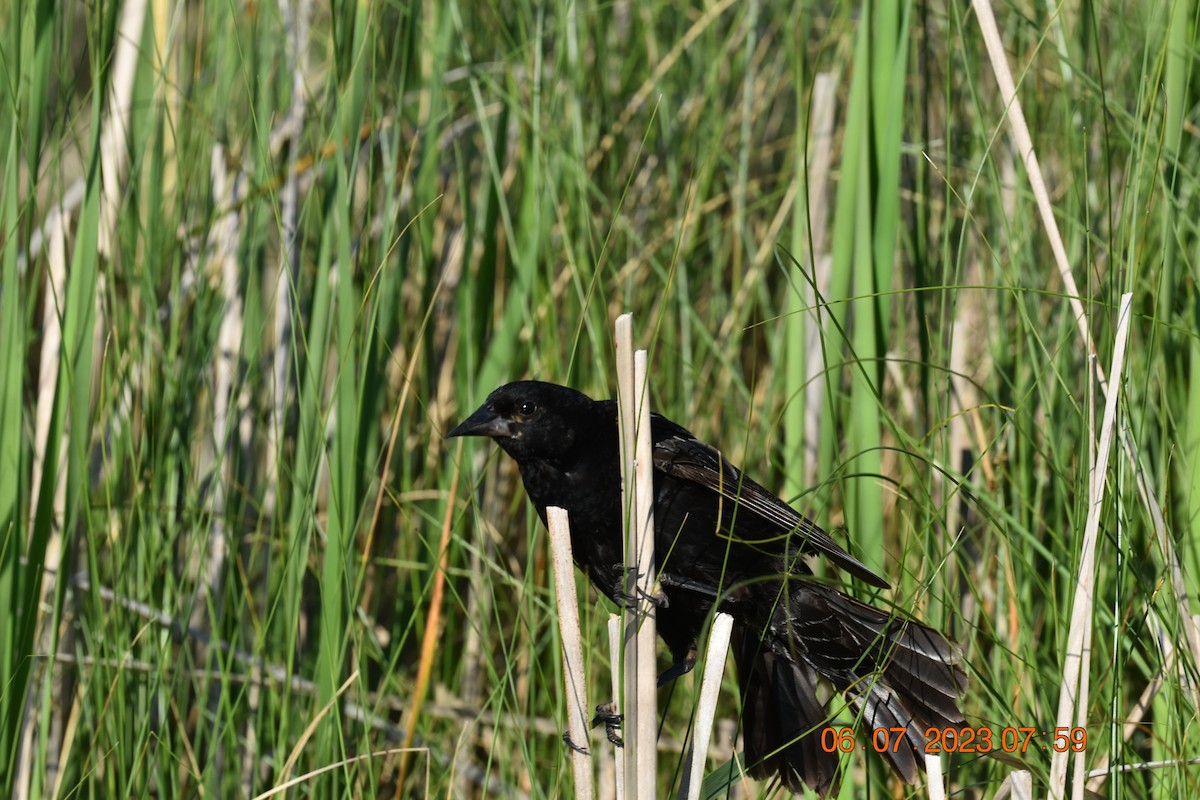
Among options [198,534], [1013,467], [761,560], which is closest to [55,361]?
[198,534]

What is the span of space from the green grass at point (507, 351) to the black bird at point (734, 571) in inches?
4.6

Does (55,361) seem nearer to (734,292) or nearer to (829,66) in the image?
(734,292)

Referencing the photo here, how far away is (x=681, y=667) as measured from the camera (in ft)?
7.70

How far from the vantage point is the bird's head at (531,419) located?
2.13 m

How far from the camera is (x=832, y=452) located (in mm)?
2174

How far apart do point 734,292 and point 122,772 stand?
6.22ft

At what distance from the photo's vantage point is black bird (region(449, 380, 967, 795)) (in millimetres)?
2043

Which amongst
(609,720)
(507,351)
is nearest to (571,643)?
(609,720)

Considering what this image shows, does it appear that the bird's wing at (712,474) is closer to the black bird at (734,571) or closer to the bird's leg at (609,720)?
the black bird at (734,571)

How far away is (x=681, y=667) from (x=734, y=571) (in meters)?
0.25

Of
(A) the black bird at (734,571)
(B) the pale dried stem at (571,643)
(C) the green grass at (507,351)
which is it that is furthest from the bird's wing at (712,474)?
(B) the pale dried stem at (571,643)

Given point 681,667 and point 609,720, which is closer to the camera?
point 609,720

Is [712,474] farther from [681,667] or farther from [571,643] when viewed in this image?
[571,643]

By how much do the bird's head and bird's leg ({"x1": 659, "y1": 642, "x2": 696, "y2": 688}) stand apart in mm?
475
